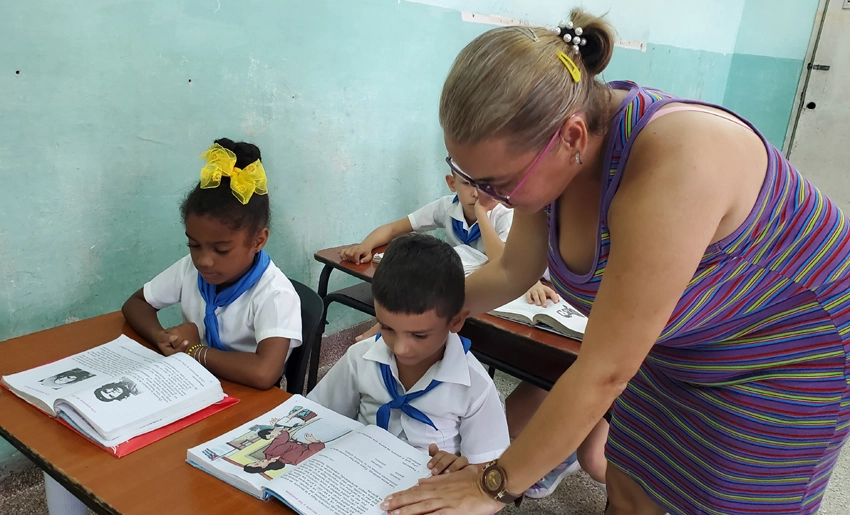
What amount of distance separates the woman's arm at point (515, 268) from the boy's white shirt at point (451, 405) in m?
0.11

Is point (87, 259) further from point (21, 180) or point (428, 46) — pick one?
point (428, 46)

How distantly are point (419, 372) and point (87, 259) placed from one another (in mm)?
1147

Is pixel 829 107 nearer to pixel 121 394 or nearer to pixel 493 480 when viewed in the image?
pixel 493 480

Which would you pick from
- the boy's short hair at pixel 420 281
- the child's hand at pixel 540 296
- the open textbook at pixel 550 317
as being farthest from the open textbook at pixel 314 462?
the child's hand at pixel 540 296

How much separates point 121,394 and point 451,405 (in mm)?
638

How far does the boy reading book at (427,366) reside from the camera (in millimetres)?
1223

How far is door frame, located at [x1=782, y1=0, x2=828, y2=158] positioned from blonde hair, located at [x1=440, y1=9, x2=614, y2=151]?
224 inches

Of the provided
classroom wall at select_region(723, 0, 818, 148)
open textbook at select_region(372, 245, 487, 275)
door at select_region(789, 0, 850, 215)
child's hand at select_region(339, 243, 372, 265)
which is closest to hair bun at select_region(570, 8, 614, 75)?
open textbook at select_region(372, 245, 487, 275)

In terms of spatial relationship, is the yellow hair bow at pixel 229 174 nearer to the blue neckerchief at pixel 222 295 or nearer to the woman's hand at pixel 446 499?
the blue neckerchief at pixel 222 295

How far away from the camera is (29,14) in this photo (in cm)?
152

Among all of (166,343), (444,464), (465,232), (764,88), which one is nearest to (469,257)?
(465,232)

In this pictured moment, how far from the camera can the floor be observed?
179cm

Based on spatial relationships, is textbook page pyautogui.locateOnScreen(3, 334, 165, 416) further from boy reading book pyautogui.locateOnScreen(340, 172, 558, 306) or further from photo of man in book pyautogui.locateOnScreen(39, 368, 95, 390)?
boy reading book pyautogui.locateOnScreen(340, 172, 558, 306)

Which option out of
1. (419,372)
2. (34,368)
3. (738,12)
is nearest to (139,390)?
(34,368)
